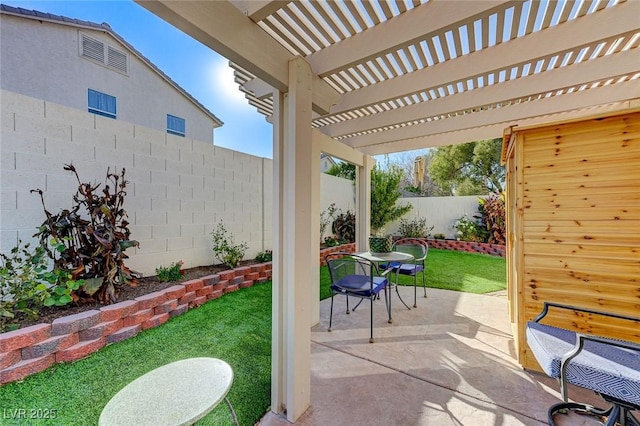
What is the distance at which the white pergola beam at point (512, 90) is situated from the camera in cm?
229

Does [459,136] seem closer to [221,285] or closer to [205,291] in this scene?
[221,285]

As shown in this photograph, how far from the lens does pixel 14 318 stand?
7.13ft

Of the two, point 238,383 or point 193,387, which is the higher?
point 193,387

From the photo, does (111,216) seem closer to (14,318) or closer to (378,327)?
(14,318)

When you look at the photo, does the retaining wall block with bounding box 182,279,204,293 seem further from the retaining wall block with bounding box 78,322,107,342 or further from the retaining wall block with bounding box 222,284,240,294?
the retaining wall block with bounding box 78,322,107,342

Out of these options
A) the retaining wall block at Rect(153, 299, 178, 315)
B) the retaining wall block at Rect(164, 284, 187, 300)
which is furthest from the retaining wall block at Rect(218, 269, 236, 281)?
the retaining wall block at Rect(153, 299, 178, 315)

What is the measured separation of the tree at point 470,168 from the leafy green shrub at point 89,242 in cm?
1252

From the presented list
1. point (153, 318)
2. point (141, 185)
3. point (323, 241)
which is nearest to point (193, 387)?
point (153, 318)

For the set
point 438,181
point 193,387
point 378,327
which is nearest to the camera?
point 193,387

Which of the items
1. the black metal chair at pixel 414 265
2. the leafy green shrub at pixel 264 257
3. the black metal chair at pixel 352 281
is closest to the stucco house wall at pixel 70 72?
the leafy green shrub at pixel 264 257

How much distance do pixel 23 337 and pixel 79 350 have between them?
14.6 inches

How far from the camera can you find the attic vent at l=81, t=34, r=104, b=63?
662 centimetres

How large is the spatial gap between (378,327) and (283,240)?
6.85 feet

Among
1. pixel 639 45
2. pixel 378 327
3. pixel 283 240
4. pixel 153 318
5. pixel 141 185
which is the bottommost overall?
pixel 378 327
